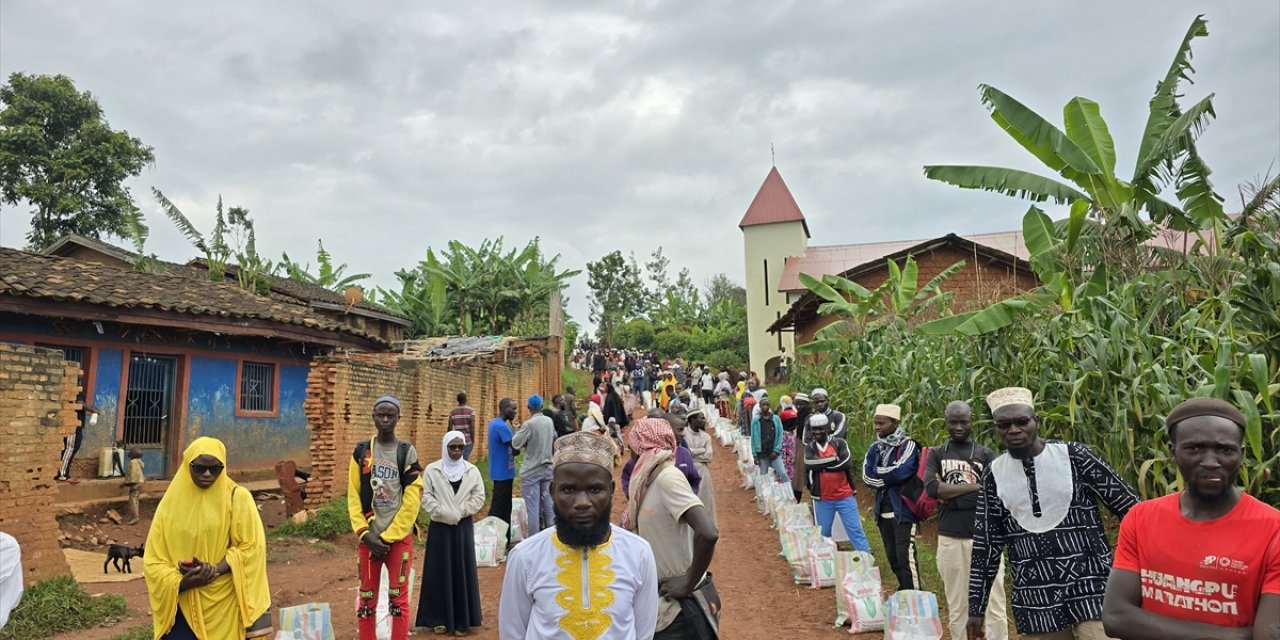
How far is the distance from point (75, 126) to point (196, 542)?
2742cm

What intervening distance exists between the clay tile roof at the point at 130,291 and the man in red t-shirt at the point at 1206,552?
12.0m

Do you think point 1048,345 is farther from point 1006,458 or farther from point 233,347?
point 233,347

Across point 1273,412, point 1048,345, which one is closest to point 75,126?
Answer: point 1048,345

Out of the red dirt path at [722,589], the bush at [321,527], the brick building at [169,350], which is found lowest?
the red dirt path at [722,589]

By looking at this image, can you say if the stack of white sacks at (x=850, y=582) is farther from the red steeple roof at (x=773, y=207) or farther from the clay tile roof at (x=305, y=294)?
the red steeple roof at (x=773, y=207)

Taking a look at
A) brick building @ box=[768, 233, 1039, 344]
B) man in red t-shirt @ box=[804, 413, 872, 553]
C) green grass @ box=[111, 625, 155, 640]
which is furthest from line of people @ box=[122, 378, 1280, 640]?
brick building @ box=[768, 233, 1039, 344]

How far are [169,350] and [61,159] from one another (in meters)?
16.8

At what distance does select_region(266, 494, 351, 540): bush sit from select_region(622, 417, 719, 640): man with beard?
7.70 meters

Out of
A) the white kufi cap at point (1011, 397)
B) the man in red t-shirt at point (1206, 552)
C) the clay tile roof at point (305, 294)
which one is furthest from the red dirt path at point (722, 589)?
the clay tile roof at point (305, 294)

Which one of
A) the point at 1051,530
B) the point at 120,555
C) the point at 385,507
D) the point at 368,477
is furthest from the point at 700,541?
the point at 120,555

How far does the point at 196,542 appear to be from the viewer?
4199 millimetres

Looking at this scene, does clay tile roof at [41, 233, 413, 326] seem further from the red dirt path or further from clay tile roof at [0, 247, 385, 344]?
the red dirt path

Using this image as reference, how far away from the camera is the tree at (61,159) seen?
80.3 ft

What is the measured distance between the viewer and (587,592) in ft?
8.86
